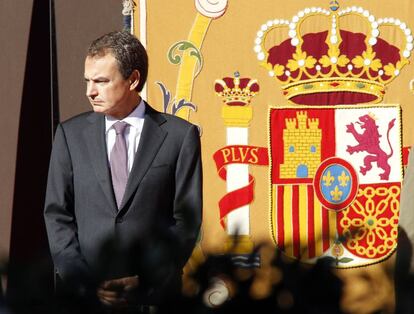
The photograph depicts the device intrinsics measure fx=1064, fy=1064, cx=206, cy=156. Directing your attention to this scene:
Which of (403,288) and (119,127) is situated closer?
(403,288)

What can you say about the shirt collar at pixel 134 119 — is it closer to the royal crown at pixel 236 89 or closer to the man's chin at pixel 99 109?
the man's chin at pixel 99 109

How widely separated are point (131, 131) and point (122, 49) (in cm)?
25

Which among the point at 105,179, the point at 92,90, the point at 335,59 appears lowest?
the point at 105,179

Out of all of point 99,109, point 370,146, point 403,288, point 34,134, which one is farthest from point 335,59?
point 403,288

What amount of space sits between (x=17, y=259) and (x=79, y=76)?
426cm

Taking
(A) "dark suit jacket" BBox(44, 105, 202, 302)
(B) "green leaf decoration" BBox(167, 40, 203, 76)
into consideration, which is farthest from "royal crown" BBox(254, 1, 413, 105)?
(A) "dark suit jacket" BBox(44, 105, 202, 302)

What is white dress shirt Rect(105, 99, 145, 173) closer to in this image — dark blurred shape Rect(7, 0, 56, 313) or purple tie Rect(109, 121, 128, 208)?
purple tie Rect(109, 121, 128, 208)

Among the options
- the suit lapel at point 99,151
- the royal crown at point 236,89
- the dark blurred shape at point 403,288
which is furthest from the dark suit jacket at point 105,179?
the royal crown at point 236,89

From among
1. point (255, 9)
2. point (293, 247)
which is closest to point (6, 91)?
point (255, 9)

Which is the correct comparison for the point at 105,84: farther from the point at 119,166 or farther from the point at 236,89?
the point at 236,89

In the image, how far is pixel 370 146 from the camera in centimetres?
572

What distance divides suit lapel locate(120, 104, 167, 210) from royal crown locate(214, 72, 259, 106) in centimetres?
255

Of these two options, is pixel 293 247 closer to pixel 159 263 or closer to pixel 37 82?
pixel 159 263

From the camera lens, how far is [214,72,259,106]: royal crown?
562 cm
